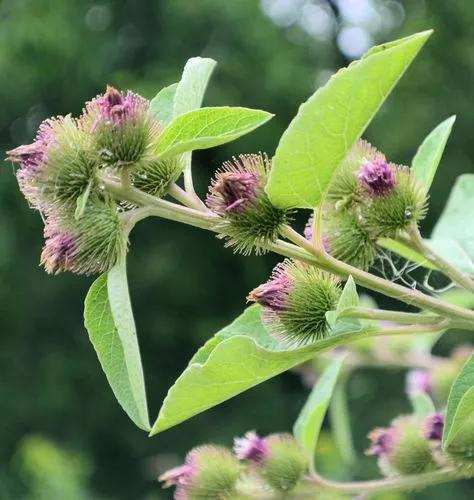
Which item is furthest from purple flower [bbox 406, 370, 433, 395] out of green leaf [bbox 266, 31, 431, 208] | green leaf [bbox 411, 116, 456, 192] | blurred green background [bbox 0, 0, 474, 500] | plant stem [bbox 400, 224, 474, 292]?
blurred green background [bbox 0, 0, 474, 500]

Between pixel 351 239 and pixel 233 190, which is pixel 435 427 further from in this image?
pixel 233 190

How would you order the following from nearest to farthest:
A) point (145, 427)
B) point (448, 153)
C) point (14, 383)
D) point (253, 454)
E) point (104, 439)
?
point (145, 427) < point (253, 454) < point (448, 153) < point (14, 383) < point (104, 439)

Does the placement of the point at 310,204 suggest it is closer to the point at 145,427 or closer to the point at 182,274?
the point at 145,427

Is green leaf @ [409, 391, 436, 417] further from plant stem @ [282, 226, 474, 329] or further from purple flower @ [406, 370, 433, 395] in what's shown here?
plant stem @ [282, 226, 474, 329]

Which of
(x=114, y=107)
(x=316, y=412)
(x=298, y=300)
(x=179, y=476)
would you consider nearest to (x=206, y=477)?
(x=179, y=476)

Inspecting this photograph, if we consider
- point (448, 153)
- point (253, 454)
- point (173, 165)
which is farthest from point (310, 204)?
point (448, 153)

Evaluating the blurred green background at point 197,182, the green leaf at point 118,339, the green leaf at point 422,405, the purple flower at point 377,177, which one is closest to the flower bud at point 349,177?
the purple flower at point 377,177

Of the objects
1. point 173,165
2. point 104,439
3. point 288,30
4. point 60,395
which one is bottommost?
point 104,439
